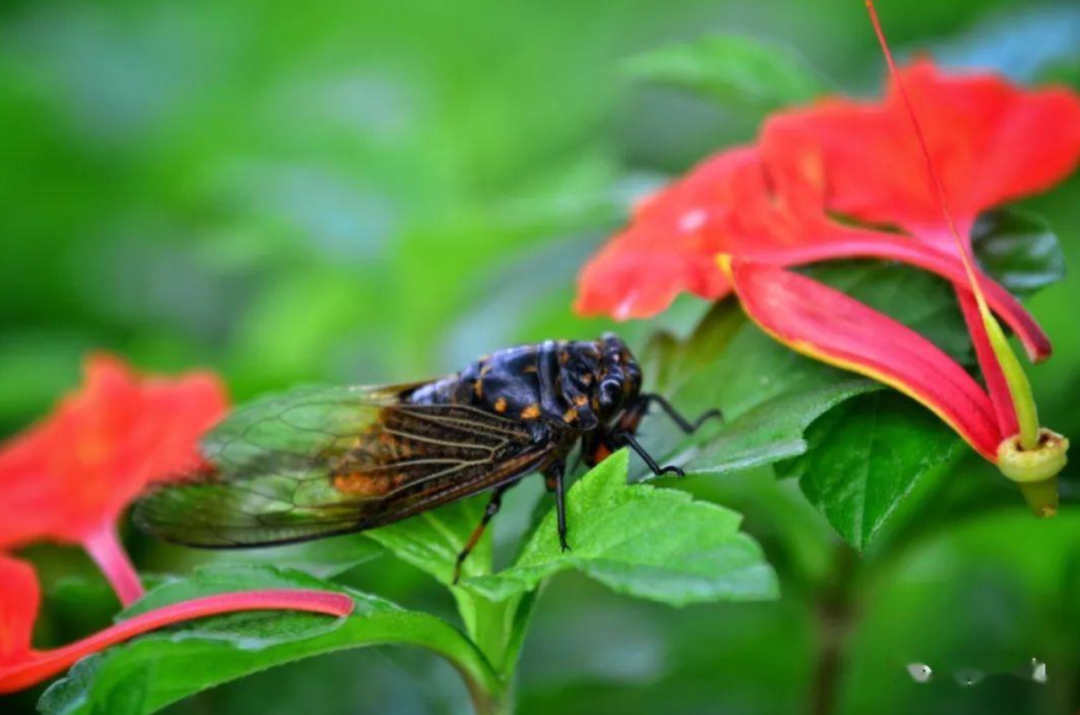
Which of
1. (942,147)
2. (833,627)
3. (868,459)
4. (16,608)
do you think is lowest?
(833,627)

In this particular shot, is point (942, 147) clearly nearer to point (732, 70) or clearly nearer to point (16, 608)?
point (732, 70)

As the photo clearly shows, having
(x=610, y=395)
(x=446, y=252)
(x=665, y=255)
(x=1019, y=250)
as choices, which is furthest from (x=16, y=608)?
(x=446, y=252)

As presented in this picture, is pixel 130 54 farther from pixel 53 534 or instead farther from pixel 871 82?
pixel 53 534

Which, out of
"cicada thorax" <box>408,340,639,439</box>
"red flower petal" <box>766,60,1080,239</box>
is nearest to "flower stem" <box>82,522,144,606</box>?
"cicada thorax" <box>408,340,639,439</box>

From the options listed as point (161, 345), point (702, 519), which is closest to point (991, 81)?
point (702, 519)

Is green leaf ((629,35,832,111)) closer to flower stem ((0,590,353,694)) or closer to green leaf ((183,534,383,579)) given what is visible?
green leaf ((183,534,383,579))

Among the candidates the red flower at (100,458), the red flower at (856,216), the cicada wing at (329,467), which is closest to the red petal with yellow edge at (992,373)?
the red flower at (856,216)

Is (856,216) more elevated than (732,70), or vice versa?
(732,70)
